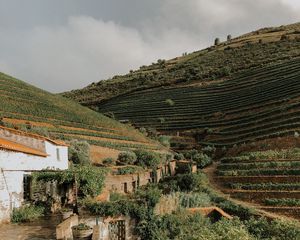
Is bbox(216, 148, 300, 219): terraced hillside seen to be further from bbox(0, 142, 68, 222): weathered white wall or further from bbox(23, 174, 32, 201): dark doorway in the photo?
bbox(0, 142, 68, 222): weathered white wall

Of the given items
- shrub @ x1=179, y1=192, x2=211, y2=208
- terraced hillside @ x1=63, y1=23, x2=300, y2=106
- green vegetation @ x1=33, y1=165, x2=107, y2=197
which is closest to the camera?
green vegetation @ x1=33, y1=165, x2=107, y2=197

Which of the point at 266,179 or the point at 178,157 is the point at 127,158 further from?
the point at 266,179

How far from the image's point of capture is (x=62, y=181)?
20.0m

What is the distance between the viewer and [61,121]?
46250mm

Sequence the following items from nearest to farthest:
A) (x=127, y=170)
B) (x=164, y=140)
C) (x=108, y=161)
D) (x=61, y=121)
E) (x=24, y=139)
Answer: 1. (x=24, y=139)
2. (x=127, y=170)
3. (x=108, y=161)
4. (x=61, y=121)
5. (x=164, y=140)

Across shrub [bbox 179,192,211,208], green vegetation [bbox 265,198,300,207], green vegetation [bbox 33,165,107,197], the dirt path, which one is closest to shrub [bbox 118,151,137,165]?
the dirt path

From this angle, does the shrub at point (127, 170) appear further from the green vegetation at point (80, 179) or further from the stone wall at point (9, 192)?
the stone wall at point (9, 192)

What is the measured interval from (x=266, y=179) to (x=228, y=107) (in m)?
27.4

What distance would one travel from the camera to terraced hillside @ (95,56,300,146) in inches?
1788

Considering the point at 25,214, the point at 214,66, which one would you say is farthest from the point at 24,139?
the point at 214,66

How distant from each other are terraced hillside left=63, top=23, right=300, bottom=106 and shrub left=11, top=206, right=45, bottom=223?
184 ft

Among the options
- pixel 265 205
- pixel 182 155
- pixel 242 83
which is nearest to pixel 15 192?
pixel 265 205

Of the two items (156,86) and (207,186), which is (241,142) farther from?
(156,86)

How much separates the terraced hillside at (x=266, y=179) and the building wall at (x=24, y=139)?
44.7 ft
